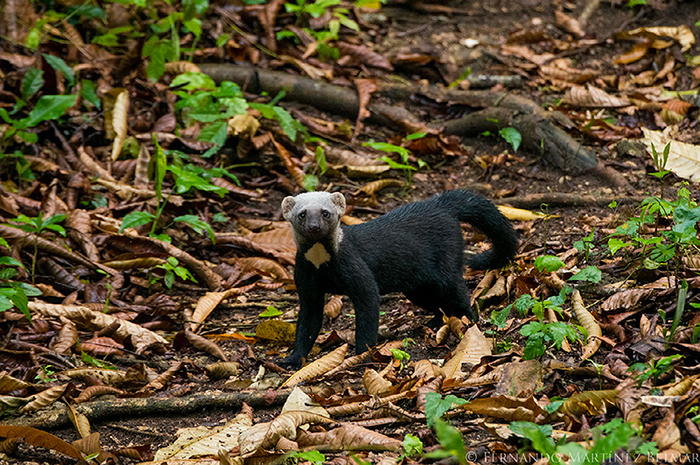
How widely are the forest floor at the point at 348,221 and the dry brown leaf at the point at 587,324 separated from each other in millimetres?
19

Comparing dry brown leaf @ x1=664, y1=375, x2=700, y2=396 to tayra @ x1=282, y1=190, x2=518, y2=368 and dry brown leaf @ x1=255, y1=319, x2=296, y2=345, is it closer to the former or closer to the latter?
tayra @ x1=282, y1=190, x2=518, y2=368

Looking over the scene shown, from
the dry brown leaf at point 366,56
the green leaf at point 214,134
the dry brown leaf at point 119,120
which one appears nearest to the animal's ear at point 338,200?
the green leaf at point 214,134

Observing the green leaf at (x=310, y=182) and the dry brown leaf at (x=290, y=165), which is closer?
the green leaf at (x=310, y=182)

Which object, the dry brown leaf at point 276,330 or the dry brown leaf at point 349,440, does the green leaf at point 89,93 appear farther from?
the dry brown leaf at point 349,440

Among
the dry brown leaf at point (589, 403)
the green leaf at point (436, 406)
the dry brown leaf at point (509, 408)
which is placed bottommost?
the dry brown leaf at point (509, 408)

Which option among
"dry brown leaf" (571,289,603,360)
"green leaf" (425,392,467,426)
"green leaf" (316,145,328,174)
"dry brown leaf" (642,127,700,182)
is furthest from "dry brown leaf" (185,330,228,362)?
"dry brown leaf" (642,127,700,182)

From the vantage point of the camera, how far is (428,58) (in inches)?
361

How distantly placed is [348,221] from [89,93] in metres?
3.34

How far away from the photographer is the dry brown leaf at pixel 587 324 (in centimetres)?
384

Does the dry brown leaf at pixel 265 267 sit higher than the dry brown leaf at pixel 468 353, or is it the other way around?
the dry brown leaf at pixel 468 353

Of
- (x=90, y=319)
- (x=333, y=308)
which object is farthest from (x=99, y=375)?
(x=333, y=308)

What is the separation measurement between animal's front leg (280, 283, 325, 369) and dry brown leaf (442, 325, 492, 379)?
1.12m

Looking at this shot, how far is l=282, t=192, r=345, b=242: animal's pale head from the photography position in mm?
4730

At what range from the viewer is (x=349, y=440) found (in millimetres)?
3270
